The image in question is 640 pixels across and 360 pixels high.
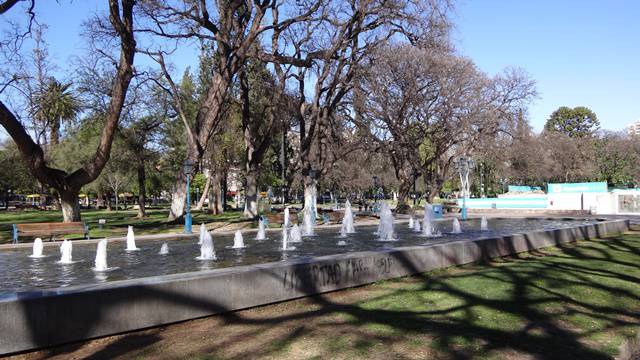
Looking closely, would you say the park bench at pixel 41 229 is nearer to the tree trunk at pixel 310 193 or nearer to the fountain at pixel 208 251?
the fountain at pixel 208 251

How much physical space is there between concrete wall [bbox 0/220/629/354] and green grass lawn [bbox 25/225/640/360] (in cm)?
14

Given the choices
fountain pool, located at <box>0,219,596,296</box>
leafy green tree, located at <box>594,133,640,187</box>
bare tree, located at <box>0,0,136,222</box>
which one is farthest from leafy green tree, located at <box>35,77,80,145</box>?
leafy green tree, located at <box>594,133,640,187</box>

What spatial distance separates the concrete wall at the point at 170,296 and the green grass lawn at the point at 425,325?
0.47 feet

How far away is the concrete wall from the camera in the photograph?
5742mm

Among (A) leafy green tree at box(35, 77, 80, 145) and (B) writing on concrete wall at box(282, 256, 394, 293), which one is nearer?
(B) writing on concrete wall at box(282, 256, 394, 293)

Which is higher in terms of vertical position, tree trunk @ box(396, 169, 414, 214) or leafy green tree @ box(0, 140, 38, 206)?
leafy green tree @ box(0, 140, 38, 206)

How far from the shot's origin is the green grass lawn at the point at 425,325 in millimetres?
5605

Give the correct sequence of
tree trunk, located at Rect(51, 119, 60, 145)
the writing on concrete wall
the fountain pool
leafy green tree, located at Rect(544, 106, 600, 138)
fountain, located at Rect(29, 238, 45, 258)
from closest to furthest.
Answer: the writing on concrete wall → the fountain pool → fountain, located at Rect(29, 238, 45, 258) → tree trunk, located at Rect(51, 119, 60, 145) → leafy green tree, located at Rect(544, 106, 600, 138)

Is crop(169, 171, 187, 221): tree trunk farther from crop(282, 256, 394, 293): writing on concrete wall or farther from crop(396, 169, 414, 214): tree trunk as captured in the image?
crop(282, 256, 394, 293): writing on concrete wall

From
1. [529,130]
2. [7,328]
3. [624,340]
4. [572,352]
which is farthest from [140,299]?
[529,130]

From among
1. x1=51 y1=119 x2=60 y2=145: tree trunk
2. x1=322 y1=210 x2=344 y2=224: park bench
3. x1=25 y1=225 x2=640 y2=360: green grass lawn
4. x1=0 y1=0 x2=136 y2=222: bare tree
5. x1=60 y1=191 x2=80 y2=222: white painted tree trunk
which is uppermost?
x1=51 y1=119 x2=60 y2=145: tree trunk

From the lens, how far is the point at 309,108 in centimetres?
3669

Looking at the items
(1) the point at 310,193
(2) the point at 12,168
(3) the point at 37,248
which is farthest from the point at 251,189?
(2) the point at 12,168

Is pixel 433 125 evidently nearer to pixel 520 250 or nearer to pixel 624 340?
pixel 520 250
